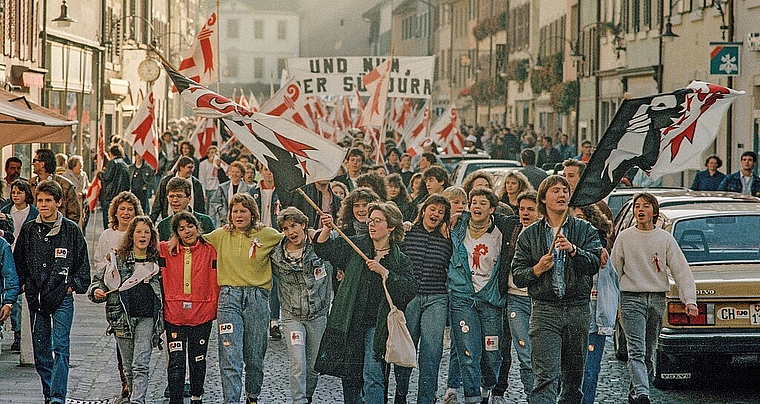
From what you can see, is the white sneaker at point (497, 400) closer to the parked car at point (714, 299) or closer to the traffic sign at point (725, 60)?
the parked car at point (714, 299)

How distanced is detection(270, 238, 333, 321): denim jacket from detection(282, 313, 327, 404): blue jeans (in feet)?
0.17

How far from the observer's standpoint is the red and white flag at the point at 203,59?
71.1 feet

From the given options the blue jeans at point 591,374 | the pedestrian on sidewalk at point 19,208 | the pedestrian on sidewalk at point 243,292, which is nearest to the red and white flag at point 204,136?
the pedestrian on sidewalk at point 19,208

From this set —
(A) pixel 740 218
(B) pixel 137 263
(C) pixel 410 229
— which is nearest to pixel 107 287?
(B) pixel 137 263

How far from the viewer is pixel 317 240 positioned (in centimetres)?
982

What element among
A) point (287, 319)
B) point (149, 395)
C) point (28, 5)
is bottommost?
point (149, 395)

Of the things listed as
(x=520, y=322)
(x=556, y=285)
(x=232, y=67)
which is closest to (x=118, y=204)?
(x=520, y=322)

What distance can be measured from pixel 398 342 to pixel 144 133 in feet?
34.4

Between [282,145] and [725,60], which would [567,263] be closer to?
[282,145]

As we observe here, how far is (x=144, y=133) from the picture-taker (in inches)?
759

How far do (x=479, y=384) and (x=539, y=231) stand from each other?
1.69 m

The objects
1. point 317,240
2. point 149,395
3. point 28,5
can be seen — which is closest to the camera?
point 317,240

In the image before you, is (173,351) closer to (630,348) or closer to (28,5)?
(630,348)

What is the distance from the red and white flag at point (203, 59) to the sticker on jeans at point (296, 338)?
40.0 feet
